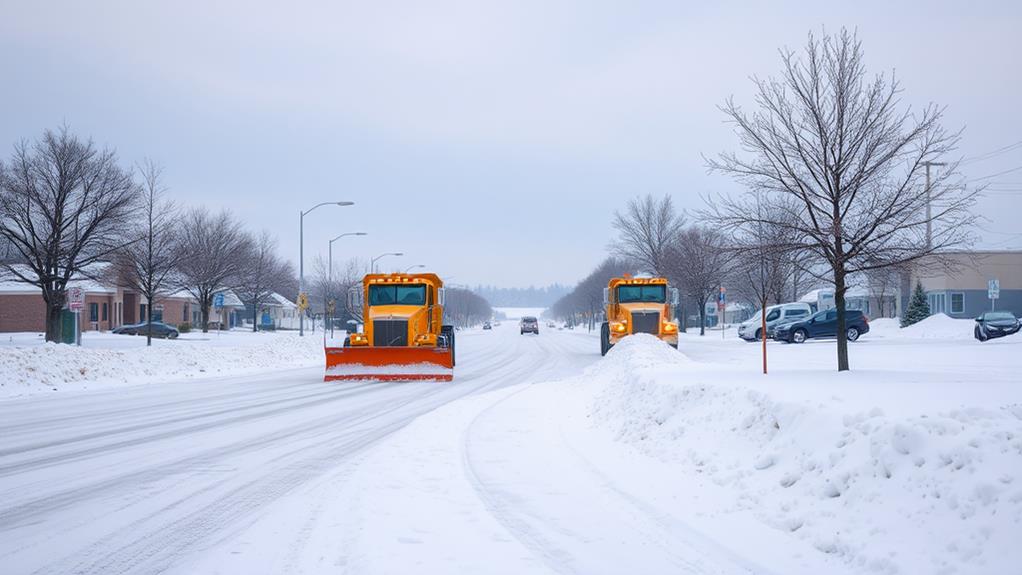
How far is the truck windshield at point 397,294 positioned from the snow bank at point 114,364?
709 centimetres

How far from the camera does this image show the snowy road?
6094mm

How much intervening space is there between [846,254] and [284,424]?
33.7ft

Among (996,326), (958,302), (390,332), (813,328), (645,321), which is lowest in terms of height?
(813,328)

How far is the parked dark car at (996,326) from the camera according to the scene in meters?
34.5

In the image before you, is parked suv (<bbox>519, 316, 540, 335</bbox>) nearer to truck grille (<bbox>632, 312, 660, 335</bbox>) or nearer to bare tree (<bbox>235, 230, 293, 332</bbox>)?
bare tree (<bbox>235, 230, 293, 332</bbox>)

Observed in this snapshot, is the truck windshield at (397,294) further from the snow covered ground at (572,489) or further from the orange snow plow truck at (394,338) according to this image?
the snow covered ground at (572,489)

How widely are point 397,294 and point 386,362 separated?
2.65 meters

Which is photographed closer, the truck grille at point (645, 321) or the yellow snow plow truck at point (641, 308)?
the yellow snow plow truck at point (641, 308)

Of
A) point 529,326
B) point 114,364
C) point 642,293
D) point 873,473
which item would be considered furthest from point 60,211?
point 529,326

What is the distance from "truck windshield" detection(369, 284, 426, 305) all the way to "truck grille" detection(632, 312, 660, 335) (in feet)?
28.8

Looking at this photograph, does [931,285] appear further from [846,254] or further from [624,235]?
[846,254]

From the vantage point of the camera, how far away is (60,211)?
109ft

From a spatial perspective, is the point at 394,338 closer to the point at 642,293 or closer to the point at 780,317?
the point at 642,293

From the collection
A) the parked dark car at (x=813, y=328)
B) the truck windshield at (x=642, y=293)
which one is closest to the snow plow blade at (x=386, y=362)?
the truck windshield at (x=642, y=293)
